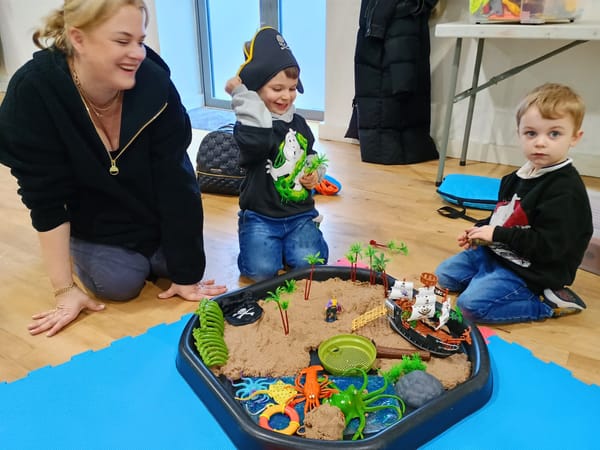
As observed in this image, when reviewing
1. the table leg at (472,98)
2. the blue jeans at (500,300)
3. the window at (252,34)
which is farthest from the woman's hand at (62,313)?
the window at (252,34)

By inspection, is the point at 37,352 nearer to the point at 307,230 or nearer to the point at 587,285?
the point at 307,230

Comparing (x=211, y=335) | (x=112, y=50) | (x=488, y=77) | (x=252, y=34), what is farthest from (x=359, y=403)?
(x=252, y=34)

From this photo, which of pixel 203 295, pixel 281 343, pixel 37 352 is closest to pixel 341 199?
pixel 203 295

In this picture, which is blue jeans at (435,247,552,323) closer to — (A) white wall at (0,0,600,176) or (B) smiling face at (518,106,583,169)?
(B) smiling face at (518,106,583,169)

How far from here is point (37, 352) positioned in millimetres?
1154

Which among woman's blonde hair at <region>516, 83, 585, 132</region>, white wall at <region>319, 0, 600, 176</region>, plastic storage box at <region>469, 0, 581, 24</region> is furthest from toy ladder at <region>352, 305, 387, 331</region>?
white wall at <region>319, 0, 600, 176</region>

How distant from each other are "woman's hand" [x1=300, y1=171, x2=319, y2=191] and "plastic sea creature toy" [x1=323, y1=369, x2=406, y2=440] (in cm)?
67

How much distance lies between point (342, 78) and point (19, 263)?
1886 mm

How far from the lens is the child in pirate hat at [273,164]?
1290 mm

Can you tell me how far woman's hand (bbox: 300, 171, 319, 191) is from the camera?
144 centimetres

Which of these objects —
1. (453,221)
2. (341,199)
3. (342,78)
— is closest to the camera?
(453,221)

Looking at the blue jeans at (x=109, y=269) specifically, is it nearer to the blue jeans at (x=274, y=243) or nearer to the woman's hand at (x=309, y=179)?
the blue jeans at (x=274, y=243)

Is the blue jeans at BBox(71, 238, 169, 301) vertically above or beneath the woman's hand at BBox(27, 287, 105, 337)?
above

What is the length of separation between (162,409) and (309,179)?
74 cm
